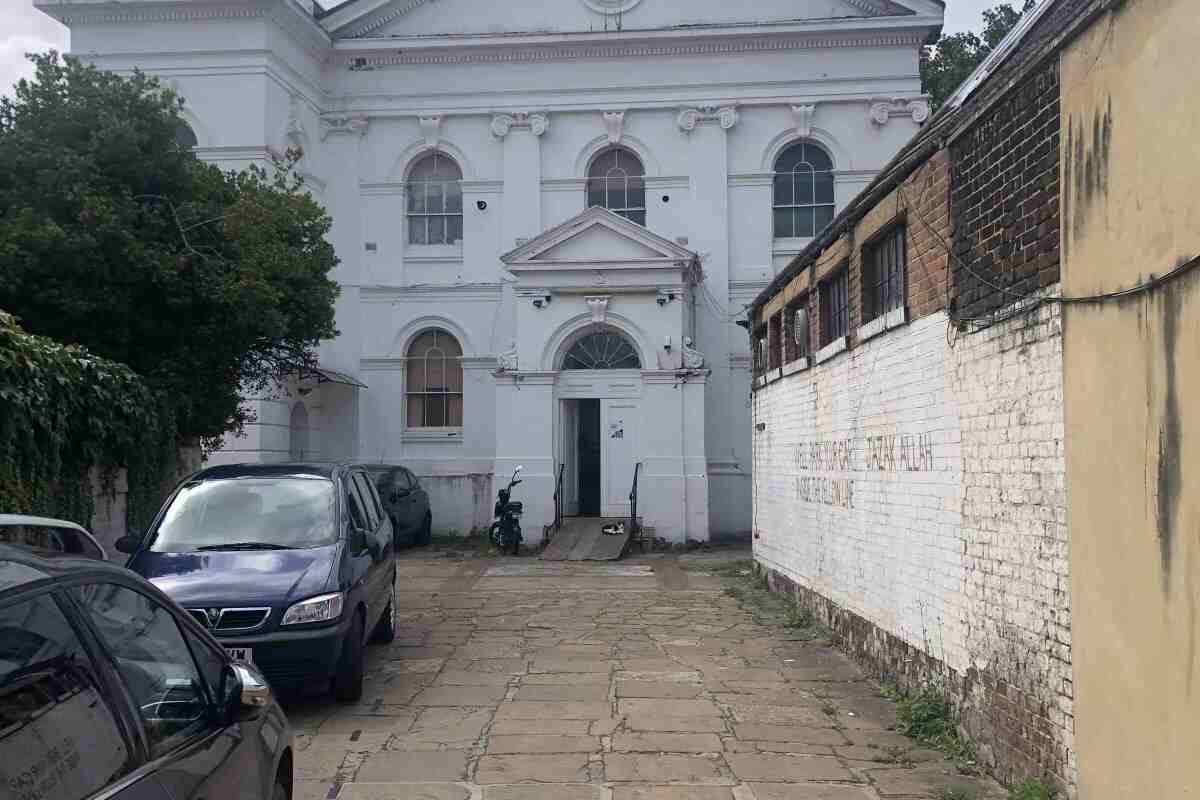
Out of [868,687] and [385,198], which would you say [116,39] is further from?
[868,687]

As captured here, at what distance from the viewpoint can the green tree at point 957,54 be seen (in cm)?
2806

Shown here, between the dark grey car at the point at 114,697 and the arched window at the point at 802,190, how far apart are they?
21508mm

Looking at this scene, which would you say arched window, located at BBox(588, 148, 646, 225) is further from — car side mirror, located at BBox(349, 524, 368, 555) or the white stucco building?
car side mirror, located at BBox(349, 524, 368, 555)

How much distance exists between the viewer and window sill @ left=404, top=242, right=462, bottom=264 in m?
25.1

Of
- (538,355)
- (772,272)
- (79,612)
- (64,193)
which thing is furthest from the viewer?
(772,272)

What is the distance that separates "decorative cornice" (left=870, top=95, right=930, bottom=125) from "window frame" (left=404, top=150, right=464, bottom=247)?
8909mm

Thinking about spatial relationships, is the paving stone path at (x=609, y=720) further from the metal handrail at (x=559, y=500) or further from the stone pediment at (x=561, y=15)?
the stone pediment at (x=561, y=15)

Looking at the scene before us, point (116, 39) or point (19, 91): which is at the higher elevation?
point (116, 39)

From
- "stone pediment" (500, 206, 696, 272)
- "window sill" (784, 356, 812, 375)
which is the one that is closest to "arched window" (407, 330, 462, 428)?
"stone pediment" (500, 206, 696, 272)

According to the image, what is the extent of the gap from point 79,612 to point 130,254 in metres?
10.2

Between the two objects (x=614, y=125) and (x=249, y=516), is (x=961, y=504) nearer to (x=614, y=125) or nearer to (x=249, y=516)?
(x=249, y=516)

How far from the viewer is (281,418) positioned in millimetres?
22750

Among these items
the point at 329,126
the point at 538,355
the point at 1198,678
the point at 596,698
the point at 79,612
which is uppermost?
the point at 329,126

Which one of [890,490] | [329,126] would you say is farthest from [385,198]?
[890,490]
